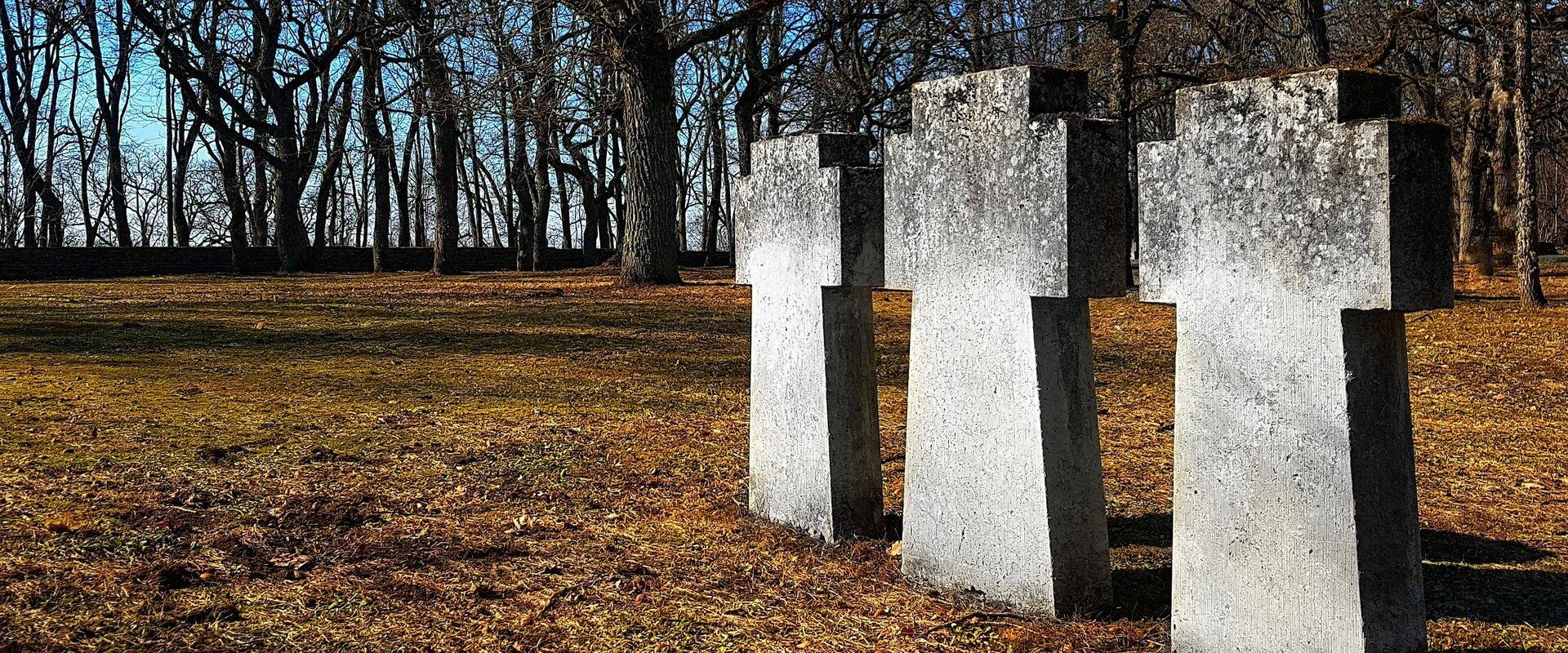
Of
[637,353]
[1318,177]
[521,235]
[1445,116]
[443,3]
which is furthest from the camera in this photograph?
[521,235]

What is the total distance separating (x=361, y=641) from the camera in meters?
3.29

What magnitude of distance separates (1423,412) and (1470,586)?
12.1 ft

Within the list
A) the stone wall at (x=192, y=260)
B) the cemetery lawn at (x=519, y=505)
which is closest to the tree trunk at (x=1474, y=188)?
the cemetery lawn at (x=519, y=505)

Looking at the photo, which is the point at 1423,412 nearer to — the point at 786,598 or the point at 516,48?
the point at 786,598

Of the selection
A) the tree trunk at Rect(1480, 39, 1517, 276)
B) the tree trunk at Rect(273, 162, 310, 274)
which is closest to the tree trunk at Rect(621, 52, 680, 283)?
the tree trunk at Rect(1480, 39, 1517, 276)

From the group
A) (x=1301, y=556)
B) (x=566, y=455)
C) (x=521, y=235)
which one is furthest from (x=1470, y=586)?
(x=521, y=235)

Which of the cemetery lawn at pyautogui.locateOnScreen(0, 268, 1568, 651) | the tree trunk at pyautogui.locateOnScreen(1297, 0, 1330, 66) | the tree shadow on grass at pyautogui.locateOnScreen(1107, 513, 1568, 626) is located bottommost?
the tree shadow on grass at pyautogui.locateOnScreen(1107, 513, 1568, 626)

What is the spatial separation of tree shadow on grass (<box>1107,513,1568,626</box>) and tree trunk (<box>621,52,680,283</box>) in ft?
35.0

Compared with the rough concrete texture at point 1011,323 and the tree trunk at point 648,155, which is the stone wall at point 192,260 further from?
the rough concrete texture at point 1011,323

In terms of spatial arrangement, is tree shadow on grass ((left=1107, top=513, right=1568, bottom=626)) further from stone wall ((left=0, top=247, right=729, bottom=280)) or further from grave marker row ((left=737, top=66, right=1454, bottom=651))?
stone wall ((left=0, top=247, right=729, bottom=280))

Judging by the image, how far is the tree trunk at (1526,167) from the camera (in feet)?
38.0

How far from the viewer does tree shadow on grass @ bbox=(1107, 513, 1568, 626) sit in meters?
3.48

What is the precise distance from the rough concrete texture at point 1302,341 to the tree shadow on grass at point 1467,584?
2.40 feet

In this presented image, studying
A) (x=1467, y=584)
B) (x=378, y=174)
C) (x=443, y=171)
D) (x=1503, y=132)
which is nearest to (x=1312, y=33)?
(x=1503, y=132)
